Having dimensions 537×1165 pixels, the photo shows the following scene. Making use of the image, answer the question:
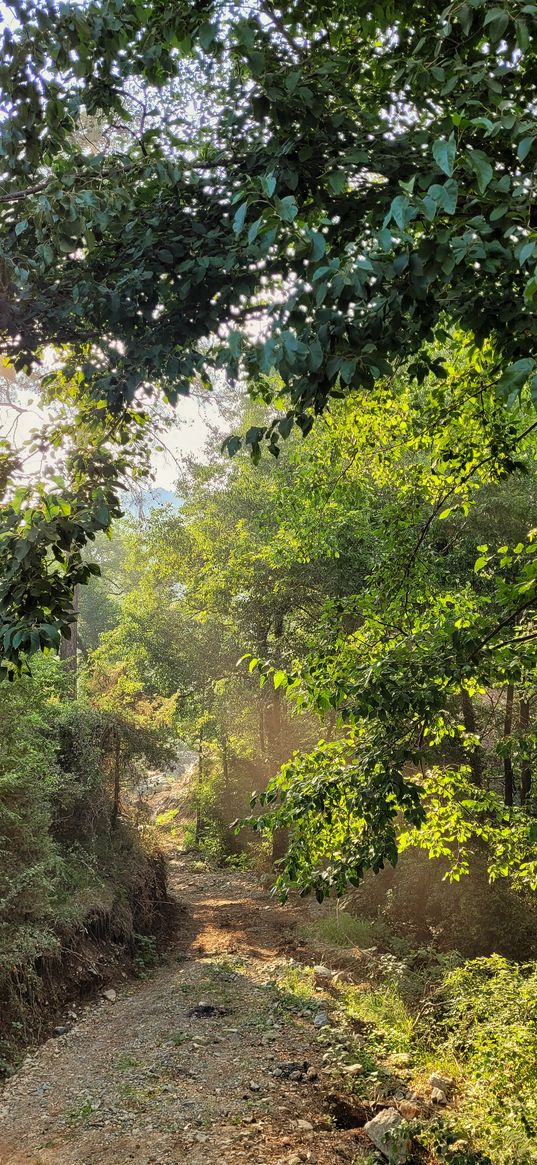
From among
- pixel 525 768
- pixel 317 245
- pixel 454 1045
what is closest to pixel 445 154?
pixel 317 245

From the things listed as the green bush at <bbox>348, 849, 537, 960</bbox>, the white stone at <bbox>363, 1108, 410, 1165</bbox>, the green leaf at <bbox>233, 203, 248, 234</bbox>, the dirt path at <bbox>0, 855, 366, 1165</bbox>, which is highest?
the green leaf at <bbox>233, 203, 248, 234</bbox>

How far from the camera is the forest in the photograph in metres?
2.68

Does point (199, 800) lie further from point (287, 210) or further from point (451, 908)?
point (287, 210)

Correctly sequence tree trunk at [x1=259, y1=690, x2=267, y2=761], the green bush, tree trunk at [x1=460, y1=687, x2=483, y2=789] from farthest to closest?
tree trunk at [x1=259, y1=690, x2=267, y2=761], tree trunk at [x1=460, y1=687, x2=483, y2=789], the green bush

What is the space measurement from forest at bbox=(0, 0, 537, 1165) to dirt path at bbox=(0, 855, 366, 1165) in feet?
0.16

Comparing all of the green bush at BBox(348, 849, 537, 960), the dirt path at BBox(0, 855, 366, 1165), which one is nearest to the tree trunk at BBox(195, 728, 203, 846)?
the green bush at BBox(348, 849, 537, 960)

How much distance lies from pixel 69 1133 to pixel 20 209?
6544mm

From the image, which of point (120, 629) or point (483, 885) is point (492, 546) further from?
point (120, 629)

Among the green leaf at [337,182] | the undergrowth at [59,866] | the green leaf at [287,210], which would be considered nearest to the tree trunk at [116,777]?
the undergrowth at [59,866]

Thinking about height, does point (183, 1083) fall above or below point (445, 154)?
below

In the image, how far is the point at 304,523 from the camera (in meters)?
9.79

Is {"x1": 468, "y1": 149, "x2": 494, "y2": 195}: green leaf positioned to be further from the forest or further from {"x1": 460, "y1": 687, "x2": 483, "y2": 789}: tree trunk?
{"x1": 460, "y1": 687, "x2": 483, "y2": 789}: tree trunk

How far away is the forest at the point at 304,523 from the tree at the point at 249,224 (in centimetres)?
2

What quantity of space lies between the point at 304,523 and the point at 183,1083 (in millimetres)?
6309
